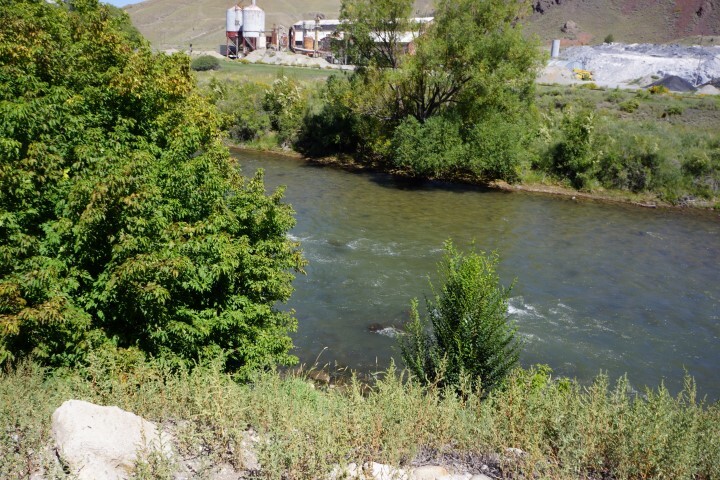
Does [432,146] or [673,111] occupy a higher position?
[673,111]

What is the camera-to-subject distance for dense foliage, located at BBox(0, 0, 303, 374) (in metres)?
10.1

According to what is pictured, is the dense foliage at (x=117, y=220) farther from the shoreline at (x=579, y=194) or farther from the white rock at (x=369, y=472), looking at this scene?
the shoreline at (x=579, y=194)

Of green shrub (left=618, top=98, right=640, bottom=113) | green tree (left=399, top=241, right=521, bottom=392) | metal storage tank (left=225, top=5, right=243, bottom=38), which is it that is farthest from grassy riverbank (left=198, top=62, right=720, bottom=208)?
metal storage tank (left=225, top=5, right=243, bottom=38)

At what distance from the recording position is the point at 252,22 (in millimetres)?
104375

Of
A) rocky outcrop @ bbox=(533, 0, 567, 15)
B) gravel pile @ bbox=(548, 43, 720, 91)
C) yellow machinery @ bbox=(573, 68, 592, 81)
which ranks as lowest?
yellow machinery @ bbox=(573, 68, 592, 81)

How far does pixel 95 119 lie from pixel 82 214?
13.4ft

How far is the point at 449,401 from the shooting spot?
9125 mm

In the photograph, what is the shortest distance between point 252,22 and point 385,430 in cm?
10686

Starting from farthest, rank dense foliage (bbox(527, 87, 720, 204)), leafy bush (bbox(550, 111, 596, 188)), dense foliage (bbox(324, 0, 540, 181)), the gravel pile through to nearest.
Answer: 1. the gravel pile
2. leafy bush (bbox(550, 111, 596, 188))
3. dense foliage (bbox(527, 87, 720, 204))
4. dense foliage (bbox(324, 0, 540, 181))

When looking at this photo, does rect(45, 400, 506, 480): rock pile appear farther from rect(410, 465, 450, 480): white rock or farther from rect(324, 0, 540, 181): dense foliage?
rect(324, 0, 540, 181): dense foliage

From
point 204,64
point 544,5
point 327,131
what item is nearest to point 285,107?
point 327,131

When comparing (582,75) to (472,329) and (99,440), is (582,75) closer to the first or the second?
(472,329)

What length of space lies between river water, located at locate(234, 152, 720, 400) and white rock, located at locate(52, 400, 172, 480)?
33.2 ft

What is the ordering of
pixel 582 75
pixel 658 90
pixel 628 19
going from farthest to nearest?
pixel 628 19, pixel 582 75, pixel 658 90
